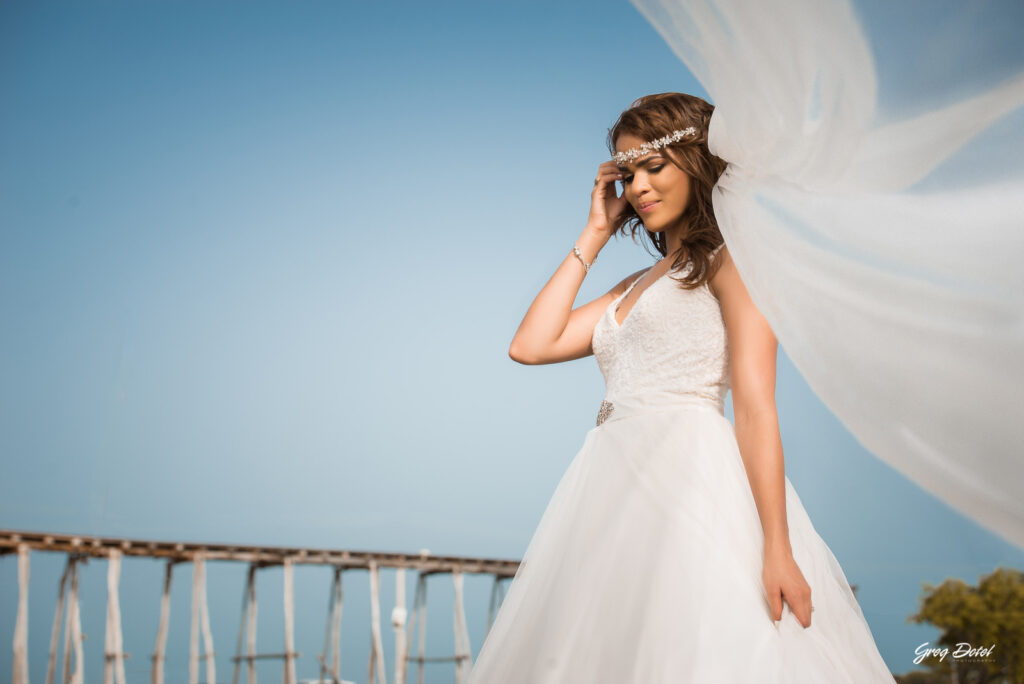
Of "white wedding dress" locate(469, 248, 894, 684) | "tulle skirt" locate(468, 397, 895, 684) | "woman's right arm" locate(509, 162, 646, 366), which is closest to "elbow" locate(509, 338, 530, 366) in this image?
"woman's right arm" locate(509, 162, 646, 366)

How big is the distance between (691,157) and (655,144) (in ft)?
0.33

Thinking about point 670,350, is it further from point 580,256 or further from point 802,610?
point 802,610

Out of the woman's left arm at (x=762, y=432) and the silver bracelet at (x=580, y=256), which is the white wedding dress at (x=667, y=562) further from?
the silver bracelet at (x=580, y=256)

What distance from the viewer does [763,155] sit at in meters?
1.67

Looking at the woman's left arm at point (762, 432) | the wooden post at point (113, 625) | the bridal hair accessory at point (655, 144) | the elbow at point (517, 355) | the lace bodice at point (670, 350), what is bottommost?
the woman's left arm at point (762, 432)

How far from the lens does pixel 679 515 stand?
159 cm

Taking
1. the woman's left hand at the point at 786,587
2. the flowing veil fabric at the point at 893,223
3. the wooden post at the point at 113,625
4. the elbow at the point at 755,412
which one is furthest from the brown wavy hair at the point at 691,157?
the wooden post at the point at 113,625

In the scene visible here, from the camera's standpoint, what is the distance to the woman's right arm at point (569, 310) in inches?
88.2

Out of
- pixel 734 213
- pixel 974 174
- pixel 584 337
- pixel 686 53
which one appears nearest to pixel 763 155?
pixel 734 213

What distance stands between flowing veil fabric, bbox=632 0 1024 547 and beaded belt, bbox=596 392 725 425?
33 centimetres

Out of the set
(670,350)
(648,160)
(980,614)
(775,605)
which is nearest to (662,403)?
(670,350)

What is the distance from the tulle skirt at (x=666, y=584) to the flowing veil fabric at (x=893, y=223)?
322 mm

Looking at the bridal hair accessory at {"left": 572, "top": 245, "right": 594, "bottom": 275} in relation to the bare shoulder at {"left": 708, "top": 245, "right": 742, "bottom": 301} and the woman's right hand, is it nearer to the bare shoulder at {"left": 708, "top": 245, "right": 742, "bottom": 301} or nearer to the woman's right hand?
the woman's right hand

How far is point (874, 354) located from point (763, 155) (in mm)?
501
